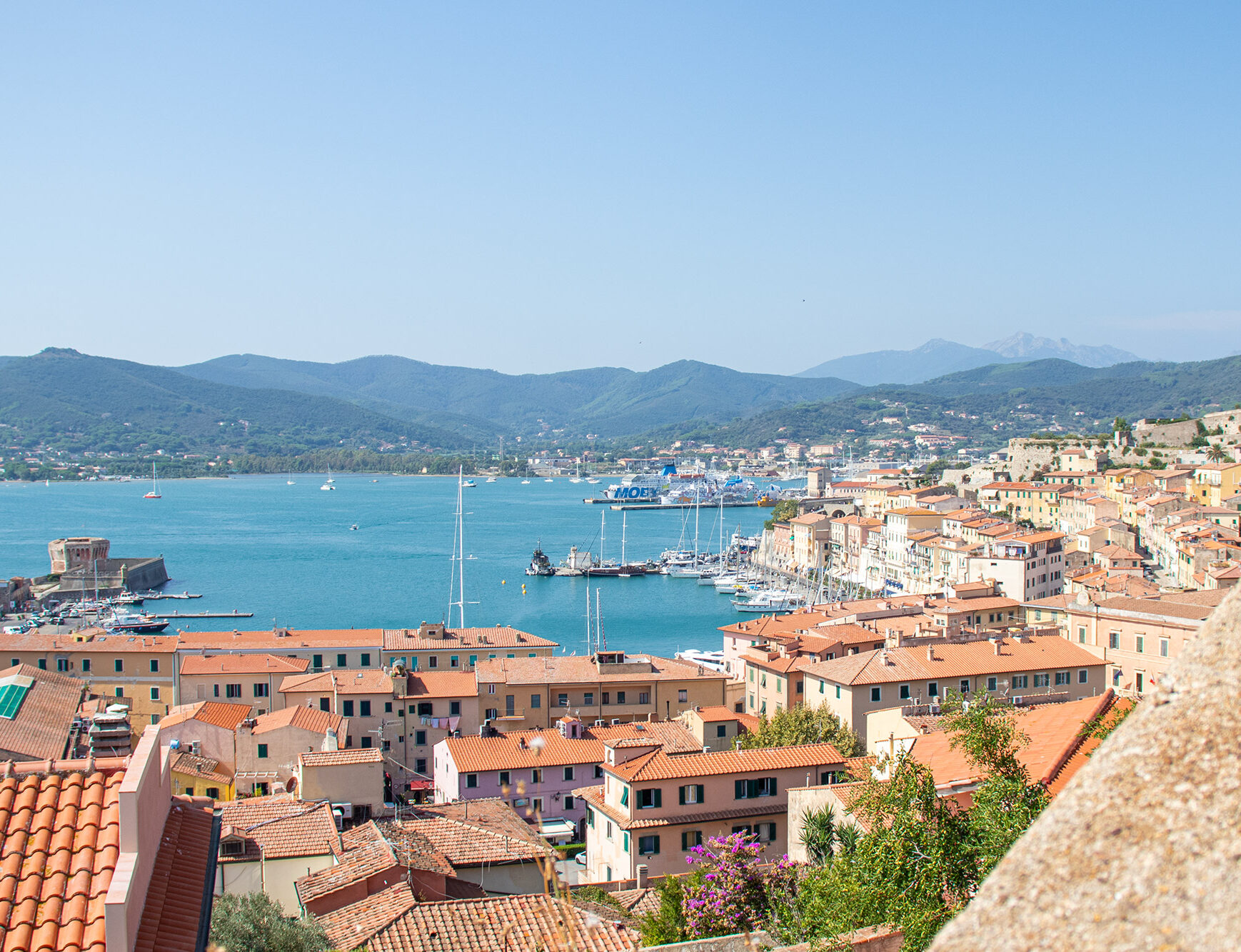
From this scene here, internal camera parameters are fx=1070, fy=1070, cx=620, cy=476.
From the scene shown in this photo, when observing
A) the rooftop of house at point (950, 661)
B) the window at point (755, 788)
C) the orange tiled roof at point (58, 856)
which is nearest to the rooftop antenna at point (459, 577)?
the rooftop of house at point (950, 661)

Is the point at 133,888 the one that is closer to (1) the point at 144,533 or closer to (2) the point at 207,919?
(2) the point at 207,919

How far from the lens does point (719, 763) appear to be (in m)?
11.7

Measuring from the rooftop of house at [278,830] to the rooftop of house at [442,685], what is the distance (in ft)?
25.1

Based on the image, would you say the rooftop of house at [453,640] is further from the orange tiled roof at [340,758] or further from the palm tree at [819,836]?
the palm tree at [819,836]

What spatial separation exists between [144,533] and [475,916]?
76.7 meters

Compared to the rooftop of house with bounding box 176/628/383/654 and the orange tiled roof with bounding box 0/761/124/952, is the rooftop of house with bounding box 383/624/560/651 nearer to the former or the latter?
the rooftop of house with bounding box 176/628/383/654

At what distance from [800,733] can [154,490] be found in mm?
121974

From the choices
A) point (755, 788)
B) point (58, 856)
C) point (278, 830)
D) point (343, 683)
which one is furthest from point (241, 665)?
point (58, 856)

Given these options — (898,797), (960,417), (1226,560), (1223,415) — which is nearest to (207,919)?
(898,797)

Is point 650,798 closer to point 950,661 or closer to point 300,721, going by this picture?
point 300,721

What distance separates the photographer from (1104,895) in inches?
46.4

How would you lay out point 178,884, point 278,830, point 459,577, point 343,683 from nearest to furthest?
point 178,884
point 278,830
point 343,683
point 459,577

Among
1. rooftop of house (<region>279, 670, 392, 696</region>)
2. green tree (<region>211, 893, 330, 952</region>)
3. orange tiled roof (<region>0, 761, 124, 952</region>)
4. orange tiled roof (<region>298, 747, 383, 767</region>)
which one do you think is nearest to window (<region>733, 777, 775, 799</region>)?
orange tiled roof (<region>298, 747, 383, 767</region>)

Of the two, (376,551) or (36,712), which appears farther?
(376,551)
